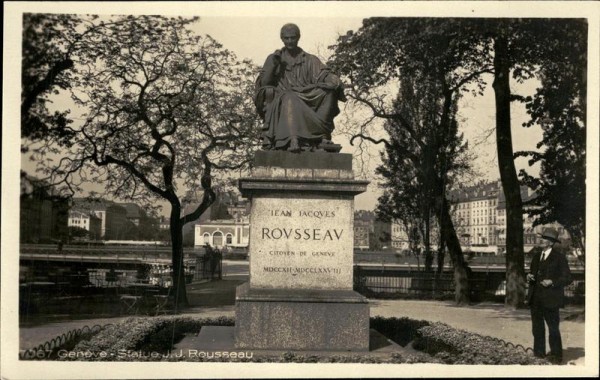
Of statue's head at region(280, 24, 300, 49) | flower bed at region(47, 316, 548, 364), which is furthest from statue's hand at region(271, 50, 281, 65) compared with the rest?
flower bed at region(47, 316, 548, 364)

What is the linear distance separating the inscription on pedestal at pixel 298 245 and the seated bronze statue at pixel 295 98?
99 centimetres

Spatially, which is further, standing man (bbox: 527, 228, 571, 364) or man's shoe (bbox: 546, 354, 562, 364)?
man's shoe (bbox: 546, 354, 562, 364)

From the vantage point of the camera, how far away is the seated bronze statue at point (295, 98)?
10.7 metres

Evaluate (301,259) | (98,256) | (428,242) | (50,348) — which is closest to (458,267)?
(428,242)

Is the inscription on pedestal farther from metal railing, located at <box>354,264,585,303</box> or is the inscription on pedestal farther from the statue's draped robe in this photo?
metal railing, located at <box>354,264,585,303</box>

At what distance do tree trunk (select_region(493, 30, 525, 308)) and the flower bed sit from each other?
20.0ft

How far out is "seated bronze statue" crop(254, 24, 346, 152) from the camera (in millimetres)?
10711

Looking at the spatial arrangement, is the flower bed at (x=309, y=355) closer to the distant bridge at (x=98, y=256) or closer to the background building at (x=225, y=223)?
the distant bridge at (x=98, y=256)

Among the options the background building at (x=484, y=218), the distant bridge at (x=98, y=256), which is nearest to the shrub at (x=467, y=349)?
the background building at (x=484, y=218)

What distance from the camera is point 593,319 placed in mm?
11328

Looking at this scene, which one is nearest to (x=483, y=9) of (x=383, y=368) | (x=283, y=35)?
(x=283, y=35)

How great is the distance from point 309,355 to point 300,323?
0.50 metres

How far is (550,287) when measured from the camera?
34.1 ft

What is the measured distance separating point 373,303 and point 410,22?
26.9 feet
